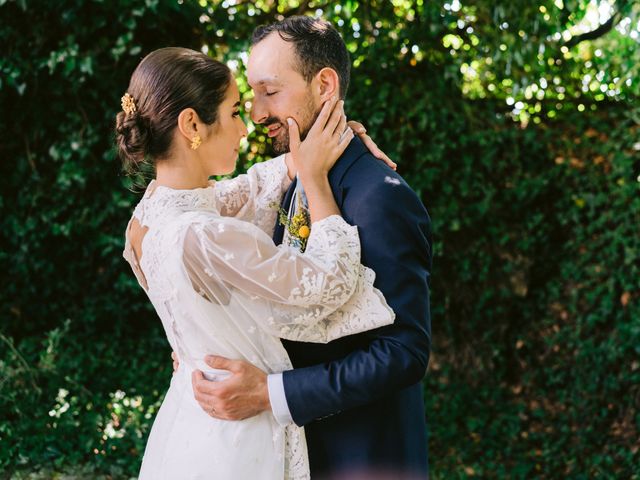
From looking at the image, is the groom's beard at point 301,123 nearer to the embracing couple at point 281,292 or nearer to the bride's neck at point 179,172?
the embracing couple at point 281,292

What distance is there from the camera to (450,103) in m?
5.10

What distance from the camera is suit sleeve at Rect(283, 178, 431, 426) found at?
5.96 feet

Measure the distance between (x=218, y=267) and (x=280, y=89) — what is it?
0.68 metres

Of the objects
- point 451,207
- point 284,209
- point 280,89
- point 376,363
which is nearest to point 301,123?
point 280,89

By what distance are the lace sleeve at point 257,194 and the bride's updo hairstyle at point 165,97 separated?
1.70ft

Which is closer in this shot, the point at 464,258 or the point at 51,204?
the point at 51,204

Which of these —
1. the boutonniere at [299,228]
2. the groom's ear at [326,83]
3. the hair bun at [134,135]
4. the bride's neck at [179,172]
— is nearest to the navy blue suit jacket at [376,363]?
the boutonniere at [299,228]

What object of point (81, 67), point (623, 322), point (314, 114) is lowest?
point (623, 322)

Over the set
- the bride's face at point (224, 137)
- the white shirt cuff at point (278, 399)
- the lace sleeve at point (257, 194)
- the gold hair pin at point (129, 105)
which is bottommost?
the white shirt cuff at point (278, 399)

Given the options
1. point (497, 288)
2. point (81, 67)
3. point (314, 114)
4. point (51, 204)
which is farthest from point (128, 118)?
point (497, 288)

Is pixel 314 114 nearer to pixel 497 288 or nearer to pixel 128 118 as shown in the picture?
pixel 128 118

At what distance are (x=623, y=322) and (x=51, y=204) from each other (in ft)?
13.1

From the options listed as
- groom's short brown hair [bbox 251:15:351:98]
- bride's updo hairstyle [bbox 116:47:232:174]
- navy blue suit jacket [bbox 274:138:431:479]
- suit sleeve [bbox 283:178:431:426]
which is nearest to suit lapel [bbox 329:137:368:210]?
navy blue suit jacket [bbox 274:138:431:479]

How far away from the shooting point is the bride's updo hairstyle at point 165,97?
2.02 m
